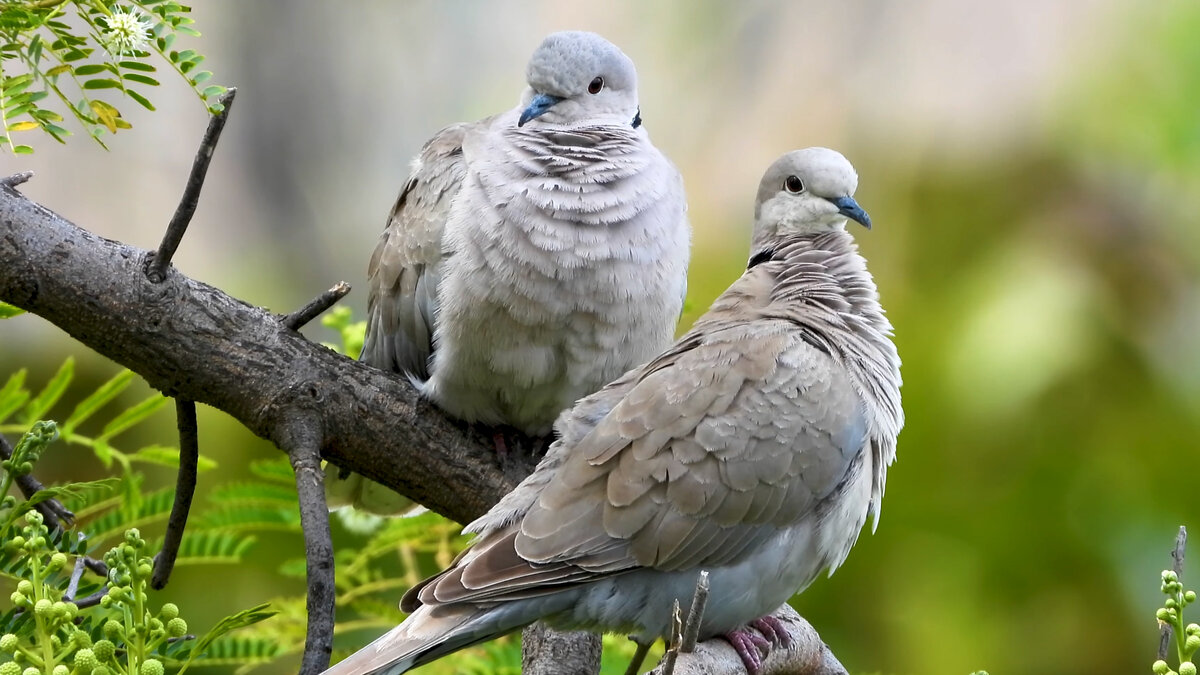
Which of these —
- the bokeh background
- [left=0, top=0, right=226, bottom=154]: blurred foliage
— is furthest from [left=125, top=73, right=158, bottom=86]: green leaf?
the bokeh background

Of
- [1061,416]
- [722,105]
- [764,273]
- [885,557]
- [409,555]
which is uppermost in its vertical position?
[722,105]

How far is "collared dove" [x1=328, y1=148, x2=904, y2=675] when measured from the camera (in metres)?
1.82

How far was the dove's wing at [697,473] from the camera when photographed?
72.6 inches

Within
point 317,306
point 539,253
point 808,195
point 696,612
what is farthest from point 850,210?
point 696,612

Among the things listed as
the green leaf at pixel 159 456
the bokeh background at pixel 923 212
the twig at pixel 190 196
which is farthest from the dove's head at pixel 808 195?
the bokeh background at pixel 923 212

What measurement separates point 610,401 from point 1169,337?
132 inches

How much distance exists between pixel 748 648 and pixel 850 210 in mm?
785

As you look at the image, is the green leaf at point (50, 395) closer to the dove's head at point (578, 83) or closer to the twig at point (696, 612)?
the dove's head at point (578, 83)

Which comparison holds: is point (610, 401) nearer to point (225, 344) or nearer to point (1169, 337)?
point (225, 344)

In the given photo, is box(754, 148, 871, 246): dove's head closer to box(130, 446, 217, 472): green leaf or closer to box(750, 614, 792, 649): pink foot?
box(750, 614, 792, 649): pink foot

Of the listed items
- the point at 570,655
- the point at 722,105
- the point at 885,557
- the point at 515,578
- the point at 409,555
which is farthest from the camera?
the point at 722,105

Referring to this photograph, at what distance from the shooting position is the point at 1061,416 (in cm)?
459

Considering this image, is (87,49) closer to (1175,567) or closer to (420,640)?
(420,640)

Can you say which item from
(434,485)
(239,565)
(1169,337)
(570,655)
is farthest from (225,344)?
(1169,337)
